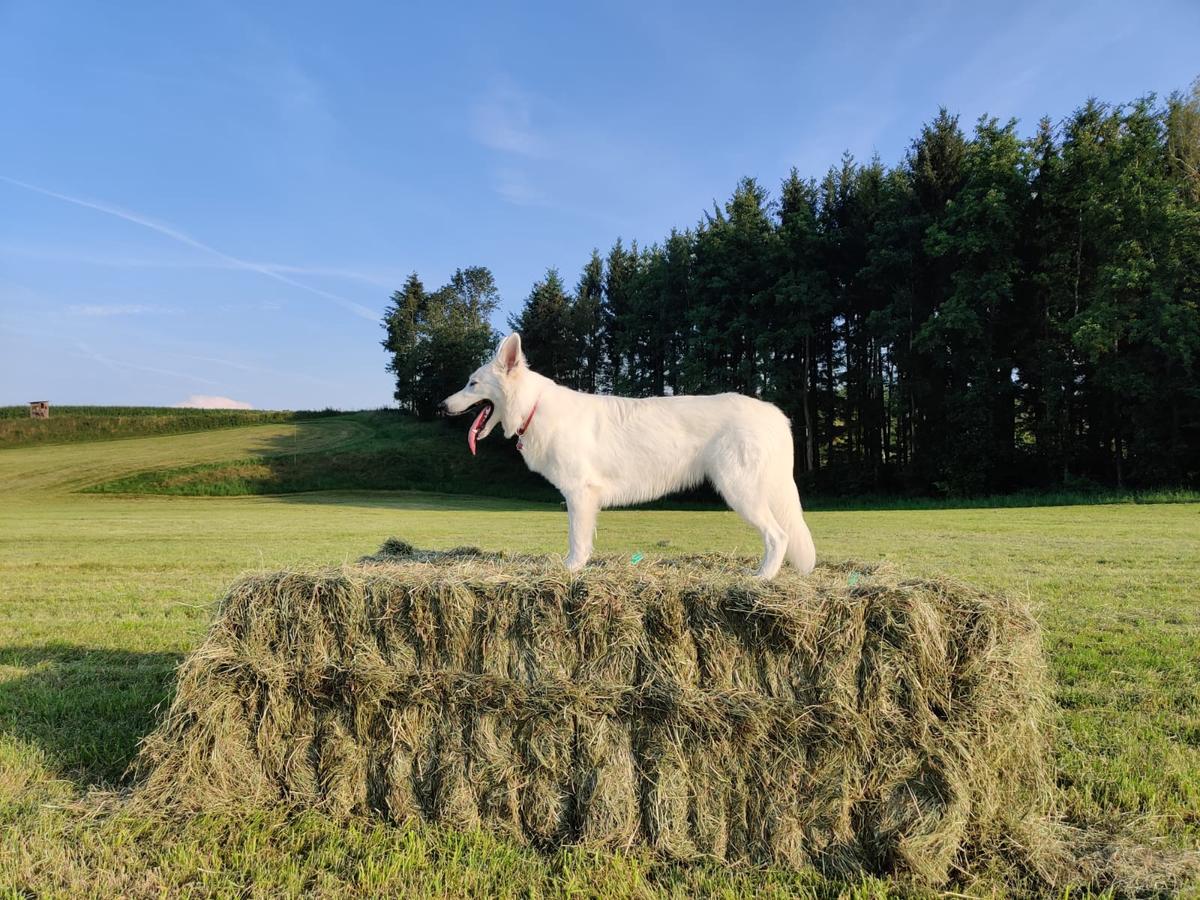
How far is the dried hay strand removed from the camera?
3234 mm

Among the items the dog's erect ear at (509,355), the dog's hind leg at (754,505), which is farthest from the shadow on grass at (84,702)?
the dog's hind leg at (754,505)

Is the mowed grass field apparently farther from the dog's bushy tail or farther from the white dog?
the white dog

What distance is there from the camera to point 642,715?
3.43 meters

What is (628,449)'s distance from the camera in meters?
4.98

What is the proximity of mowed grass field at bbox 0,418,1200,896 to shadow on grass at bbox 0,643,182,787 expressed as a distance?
0.02 meters

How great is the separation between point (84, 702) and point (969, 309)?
31262mm

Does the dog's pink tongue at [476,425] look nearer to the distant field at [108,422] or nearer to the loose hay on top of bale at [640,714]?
the loose hay on top of bale at [640,714]

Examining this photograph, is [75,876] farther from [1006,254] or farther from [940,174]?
[940,174]

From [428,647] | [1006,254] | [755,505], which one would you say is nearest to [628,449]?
[755,505]

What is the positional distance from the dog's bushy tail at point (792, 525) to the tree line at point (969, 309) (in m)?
26.6

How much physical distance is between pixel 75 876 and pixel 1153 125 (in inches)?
1448

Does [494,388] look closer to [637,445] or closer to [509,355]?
[509,355]

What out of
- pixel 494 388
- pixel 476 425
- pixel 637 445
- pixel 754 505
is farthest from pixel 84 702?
pixel 754 505

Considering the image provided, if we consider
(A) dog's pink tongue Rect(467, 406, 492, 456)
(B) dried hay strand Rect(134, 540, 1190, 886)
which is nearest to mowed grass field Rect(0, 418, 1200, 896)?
(B) dried hay strand Rect(134, 540, 1190, 886)
